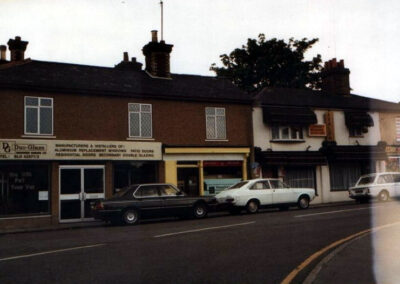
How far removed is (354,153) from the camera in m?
29.5

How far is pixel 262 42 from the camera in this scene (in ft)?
153

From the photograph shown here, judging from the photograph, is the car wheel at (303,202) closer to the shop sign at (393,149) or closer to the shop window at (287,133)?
the shop window at (287,133)

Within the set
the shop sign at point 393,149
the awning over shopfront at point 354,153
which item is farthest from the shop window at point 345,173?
the shop sign at point 393,149

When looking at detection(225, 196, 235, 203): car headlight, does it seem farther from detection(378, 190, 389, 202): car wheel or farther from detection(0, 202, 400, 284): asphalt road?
detection(378, 190, 389, 202): car wheel

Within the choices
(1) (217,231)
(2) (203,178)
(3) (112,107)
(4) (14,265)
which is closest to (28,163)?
(3) (112,107)

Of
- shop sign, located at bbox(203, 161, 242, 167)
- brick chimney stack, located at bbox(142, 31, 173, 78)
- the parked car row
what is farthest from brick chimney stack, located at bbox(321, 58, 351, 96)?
the parked car row

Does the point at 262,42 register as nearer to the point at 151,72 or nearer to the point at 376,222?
the point at 151,72

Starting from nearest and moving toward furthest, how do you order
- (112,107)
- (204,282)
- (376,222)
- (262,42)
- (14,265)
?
(204,282), (14,265), (376,222), (112,107), (262,42)

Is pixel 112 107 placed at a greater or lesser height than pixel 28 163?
greater

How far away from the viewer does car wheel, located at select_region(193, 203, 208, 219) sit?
19.4m

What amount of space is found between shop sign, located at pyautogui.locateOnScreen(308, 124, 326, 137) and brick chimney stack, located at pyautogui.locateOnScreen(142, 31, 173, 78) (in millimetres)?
9389

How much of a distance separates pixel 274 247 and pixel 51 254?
498 centimetres

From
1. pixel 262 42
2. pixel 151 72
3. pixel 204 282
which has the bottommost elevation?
pixel 204 282

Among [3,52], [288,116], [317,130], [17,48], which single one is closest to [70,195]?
[17,48]
